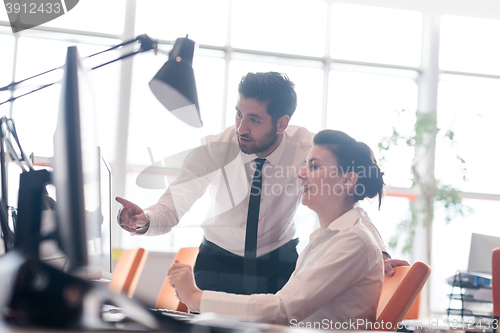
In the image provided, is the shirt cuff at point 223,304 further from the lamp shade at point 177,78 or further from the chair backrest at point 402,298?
the lamp shade at point 177,78

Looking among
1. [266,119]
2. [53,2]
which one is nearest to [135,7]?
[266,119]

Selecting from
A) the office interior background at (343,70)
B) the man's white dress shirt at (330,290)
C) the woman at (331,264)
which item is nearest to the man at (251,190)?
the woman at (331,264)

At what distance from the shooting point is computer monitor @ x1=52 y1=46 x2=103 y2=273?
1.64 feet

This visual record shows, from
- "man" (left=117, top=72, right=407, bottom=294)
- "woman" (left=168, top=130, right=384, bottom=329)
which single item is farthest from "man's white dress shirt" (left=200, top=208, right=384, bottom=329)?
"man" (left=117, top=72, right=407, bottom=294)

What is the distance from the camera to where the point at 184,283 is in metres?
0.92

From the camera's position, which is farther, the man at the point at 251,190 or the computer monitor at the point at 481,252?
the computer monitor at the point at 481,252

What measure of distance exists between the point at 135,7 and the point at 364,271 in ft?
16.5

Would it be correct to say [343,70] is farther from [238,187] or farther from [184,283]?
[184,283]

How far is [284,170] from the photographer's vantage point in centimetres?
182

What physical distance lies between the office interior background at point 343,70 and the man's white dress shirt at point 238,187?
3165mm

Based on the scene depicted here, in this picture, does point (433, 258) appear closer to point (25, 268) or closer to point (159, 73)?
point (159, 73)

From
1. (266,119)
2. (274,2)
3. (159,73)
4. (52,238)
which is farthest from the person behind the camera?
(274,2)

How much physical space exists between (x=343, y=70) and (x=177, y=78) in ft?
15.8

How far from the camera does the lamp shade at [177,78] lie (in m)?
1.03
